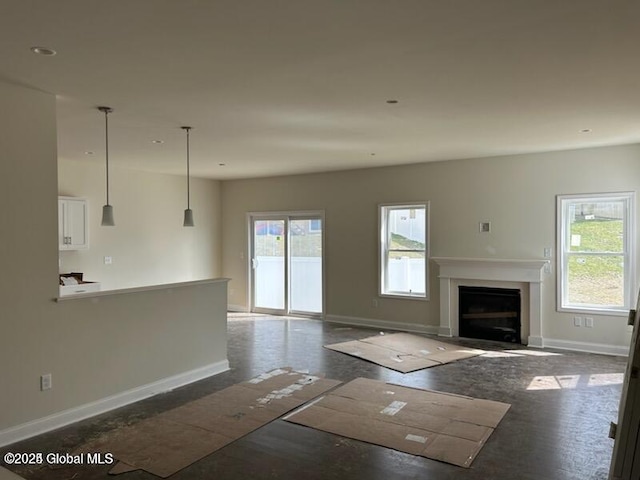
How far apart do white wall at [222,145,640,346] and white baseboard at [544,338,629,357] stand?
0.16ft

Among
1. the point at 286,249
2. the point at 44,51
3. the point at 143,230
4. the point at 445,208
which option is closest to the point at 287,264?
the point at 286,249

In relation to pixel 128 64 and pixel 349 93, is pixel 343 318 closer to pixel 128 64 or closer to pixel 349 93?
pixel 349 93

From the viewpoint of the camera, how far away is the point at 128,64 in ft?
9.98

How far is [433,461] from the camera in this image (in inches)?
125

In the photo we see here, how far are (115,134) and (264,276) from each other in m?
4.52

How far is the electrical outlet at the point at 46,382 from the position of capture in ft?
12.0

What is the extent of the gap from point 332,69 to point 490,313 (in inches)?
192

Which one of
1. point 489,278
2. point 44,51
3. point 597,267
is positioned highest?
point 44,51

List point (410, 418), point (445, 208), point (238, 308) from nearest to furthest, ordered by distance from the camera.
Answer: point (410, 418) < point (445, 208) < point (238, 308)

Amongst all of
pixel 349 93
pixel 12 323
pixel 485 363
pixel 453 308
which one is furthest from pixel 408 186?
pixel 12 323

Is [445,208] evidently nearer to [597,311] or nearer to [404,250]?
[404,250]

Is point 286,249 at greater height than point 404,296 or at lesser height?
greater

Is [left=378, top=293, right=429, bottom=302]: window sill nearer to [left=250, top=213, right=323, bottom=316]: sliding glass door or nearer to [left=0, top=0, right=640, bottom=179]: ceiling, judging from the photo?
[left=250, top=213, right=323, bottom=316]: sliding glass door

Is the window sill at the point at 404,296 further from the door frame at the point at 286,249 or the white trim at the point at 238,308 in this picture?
the white trim at the point at 238,308
